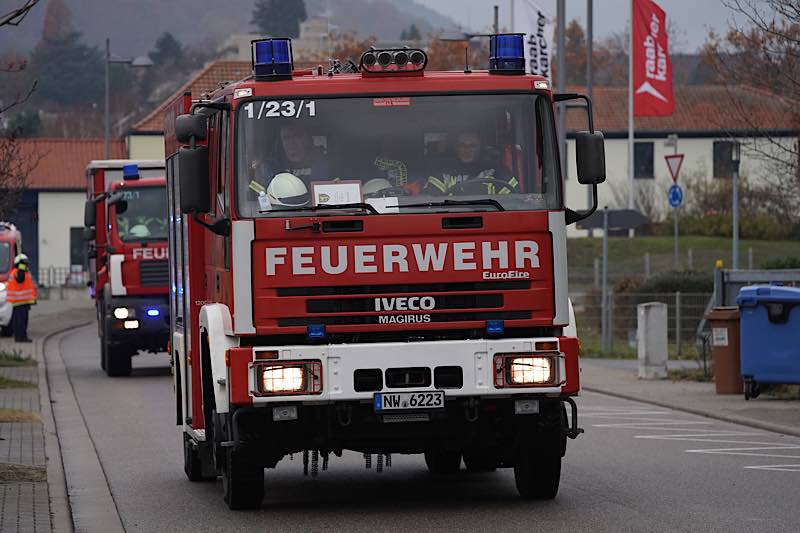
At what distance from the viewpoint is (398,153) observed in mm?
11234

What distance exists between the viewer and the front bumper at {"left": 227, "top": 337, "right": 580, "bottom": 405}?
35.2 ft

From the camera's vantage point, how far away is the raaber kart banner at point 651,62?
1972 inches

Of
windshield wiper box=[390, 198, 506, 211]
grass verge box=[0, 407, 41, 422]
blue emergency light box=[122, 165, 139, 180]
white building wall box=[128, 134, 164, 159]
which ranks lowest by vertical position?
grass verge box=[0, 407, 41, 422]

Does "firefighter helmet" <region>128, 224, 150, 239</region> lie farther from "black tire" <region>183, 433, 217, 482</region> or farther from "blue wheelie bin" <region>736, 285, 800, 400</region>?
"black tire" <region>183, 433, 217, 482</region>

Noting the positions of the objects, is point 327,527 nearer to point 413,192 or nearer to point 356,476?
point 413,192

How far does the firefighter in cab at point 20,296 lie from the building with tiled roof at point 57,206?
51555 millimetres

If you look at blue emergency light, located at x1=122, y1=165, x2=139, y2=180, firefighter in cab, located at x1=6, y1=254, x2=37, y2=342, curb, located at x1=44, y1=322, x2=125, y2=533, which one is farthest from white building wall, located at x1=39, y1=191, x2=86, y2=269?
curb, located at x1=44, y1=322, x2=125, y2=533

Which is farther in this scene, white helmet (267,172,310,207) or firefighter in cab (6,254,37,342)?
firefighter in cab (6,254,37,342)

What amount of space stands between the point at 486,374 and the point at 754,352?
9.70 meters

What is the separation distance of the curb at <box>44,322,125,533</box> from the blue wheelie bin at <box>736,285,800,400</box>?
297 inches

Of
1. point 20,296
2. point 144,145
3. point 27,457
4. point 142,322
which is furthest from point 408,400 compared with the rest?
point 144,145

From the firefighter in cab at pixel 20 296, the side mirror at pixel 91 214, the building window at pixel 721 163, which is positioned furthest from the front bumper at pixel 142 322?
the building window at pixel 721 163

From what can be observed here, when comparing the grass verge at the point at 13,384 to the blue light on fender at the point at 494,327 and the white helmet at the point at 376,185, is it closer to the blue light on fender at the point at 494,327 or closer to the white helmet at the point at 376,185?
the white helmet at the point at 376,185

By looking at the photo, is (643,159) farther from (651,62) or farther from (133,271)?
(133,271)
